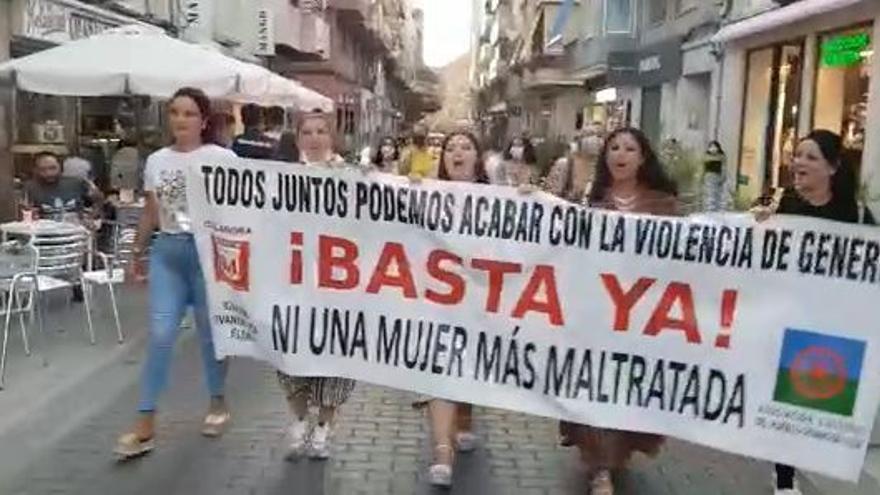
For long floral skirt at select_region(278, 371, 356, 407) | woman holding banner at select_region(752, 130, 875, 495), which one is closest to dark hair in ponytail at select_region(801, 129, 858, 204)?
woman holding banner at select_region(752, 130, 875, 495)

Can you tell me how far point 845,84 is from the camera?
15742 millimetres

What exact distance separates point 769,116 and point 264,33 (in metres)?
16.4

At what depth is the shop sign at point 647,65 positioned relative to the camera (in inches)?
966

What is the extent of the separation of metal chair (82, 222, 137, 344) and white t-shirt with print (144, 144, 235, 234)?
291 centimetres

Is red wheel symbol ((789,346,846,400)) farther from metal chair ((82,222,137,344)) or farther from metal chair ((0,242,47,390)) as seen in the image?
metal chair ((82,222,137,344))

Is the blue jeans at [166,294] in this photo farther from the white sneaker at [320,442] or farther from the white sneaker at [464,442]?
the white sneaker at [464,442]

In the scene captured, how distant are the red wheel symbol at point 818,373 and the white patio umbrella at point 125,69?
8.42 metres

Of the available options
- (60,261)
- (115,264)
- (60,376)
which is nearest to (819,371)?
(60,376)

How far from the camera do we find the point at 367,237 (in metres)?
5.38

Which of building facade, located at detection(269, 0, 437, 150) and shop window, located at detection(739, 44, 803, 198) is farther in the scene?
building facade, located at detection(269, 0, 437, 150)

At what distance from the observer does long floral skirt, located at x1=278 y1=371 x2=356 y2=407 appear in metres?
5.79

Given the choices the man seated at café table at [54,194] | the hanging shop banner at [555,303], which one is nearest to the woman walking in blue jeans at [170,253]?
the hanging shop banner at [555,303]

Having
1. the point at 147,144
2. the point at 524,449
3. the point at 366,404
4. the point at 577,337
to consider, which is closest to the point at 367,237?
the point at 577,337

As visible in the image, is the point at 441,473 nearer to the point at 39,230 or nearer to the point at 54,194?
the point at 39,230
